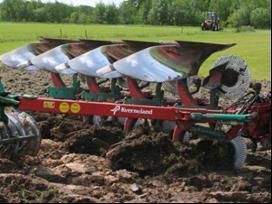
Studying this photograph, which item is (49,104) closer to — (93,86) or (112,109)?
(112,109)

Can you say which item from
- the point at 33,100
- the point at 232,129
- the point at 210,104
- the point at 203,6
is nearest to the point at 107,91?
the point at 210,104

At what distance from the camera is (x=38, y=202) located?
5191 millimetres

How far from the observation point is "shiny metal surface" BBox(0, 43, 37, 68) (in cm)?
1085

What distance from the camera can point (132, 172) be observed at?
622 centimetres

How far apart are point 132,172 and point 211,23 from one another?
4007 centimetres

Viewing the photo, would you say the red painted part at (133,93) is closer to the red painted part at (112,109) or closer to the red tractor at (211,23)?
the red painted part at (112,109)

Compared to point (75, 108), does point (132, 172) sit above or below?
below

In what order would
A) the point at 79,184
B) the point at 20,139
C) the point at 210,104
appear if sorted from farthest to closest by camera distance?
the point at 210,104, the point at 20,139, the point at 79,184

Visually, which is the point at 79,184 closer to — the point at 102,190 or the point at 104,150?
the point at 102,190

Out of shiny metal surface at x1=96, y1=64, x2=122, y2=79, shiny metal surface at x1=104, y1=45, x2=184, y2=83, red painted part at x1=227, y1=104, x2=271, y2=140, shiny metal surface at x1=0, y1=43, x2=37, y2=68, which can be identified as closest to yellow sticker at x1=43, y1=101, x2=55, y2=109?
shiny metal surface at x1=104, y1=45, x2=184, y2=83

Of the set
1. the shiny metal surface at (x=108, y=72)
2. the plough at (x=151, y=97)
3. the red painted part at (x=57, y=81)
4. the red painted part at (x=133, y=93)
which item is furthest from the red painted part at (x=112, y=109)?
the red painted part at (x=57, y=81)

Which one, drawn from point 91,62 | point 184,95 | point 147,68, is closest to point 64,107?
point 147,68

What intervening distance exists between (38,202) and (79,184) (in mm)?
806

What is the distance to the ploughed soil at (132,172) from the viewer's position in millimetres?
5422
